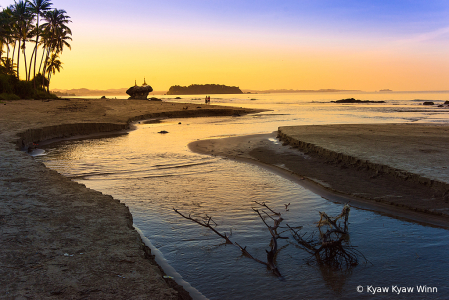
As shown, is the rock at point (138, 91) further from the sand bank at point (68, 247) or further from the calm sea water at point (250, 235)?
the sand bank at point (68, 247)

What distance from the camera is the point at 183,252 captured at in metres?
4.54

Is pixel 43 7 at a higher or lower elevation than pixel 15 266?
higher

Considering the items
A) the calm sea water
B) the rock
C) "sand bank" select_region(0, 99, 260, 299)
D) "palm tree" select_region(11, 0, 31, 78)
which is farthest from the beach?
the rock

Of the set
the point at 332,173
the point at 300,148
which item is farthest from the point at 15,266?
the point at 300,148

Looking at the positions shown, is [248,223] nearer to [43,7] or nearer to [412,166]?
[412,166]

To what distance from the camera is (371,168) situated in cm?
822

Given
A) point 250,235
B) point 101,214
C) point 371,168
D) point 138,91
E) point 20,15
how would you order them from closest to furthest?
point 101,214, point 250,235, point 371,168, point 20,15, point 138,91

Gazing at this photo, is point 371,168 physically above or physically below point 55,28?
below

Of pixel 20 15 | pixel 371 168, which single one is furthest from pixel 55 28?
pixel 371 168

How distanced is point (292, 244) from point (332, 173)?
4.37m

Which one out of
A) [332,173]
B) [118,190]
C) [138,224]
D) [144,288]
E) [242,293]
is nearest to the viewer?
[144,288]

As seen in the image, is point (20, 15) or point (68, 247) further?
point (20, 15)

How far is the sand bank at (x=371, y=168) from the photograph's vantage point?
6.27 m

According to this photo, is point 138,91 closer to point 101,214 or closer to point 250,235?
point 101,214
